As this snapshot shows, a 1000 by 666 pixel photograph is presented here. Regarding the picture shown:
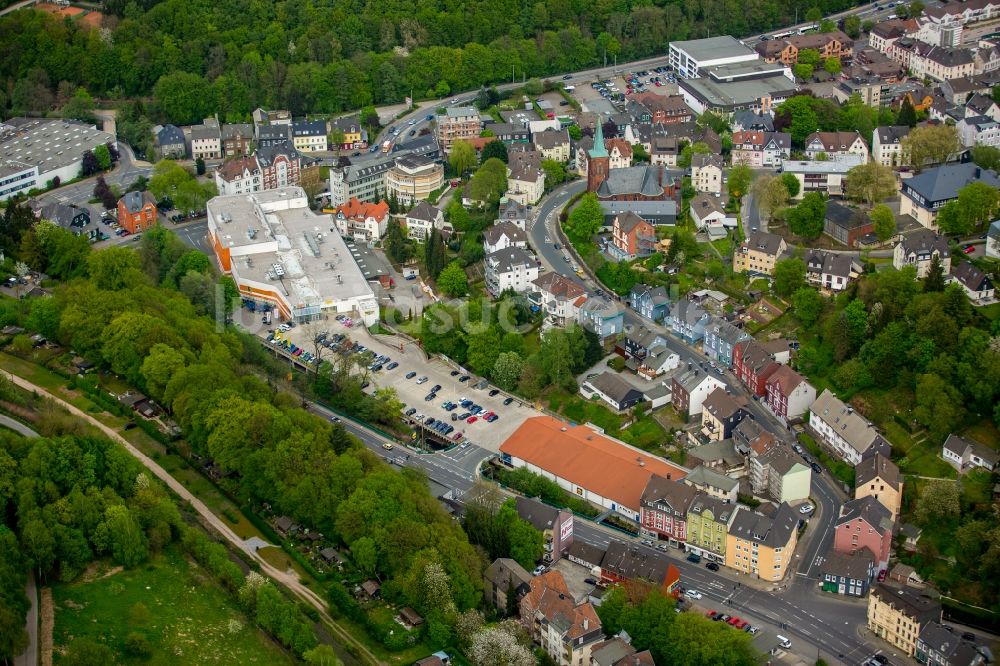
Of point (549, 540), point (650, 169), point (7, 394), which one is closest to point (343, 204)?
point (650, 169)

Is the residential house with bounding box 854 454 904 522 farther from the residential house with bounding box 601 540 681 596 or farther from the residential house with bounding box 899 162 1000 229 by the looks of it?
the residential house with bounding box 899 162 1000 229

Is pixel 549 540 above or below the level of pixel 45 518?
below

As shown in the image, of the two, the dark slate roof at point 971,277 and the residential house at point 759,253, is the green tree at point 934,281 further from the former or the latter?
the residential house at point 759,253

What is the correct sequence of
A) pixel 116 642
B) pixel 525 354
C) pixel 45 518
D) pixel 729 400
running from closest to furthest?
pixel 116 642, pixel 45 518, pixel 729 400, pixel 525 354

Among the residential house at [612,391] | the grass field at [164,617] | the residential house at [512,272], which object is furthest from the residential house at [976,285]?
the grass field at [164,617]

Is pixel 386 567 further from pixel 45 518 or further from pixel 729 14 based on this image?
pixel 729 14

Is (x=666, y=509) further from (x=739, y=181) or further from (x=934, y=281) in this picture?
(x=739, y=181)

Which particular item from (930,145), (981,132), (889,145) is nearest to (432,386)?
(889,145)
